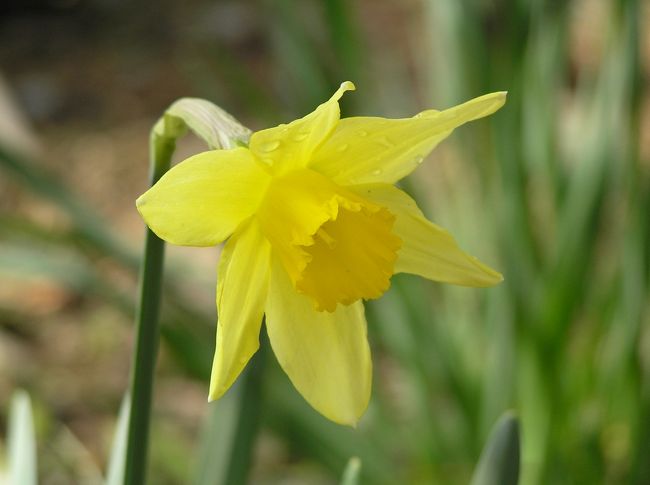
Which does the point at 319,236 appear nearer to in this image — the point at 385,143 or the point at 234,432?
the point at 385,143

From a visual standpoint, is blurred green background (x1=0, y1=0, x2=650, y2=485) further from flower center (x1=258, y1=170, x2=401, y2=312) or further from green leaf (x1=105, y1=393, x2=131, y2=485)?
flower center (x1=258, y1=170, x2=401, y2=312)

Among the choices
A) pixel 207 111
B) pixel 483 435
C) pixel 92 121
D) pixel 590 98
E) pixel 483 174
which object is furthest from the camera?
pixel 92 121

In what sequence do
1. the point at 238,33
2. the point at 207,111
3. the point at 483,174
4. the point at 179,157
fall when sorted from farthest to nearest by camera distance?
the point at 238,33 → the point at 179,157 → the point at 483,174 → the point at 207,111

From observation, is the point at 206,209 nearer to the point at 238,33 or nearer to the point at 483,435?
the point at 483,435

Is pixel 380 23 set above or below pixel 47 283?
above

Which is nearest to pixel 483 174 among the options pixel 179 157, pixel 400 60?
pixel 179 157

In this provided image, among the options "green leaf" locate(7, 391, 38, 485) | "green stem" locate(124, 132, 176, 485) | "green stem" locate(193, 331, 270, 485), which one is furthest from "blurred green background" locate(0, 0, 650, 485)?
"green stem" locate(124, 132, 176, 485)

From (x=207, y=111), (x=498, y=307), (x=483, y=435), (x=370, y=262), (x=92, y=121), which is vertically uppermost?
(x=92, y=121)

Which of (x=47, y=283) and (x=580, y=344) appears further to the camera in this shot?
(x=47, y=283)
